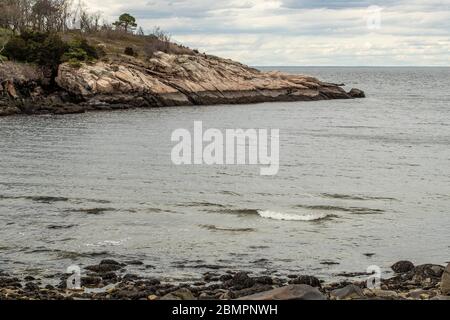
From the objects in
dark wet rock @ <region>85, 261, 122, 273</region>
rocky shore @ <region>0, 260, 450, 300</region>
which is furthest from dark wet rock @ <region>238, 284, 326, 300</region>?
dark wet rock @ <region>85, 261, 122, 273</region>

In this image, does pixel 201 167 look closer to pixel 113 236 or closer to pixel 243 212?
pixel 243 212

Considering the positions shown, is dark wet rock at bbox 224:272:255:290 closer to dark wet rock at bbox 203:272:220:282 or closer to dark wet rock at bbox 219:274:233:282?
dark wet rock at bbox 219:274:233:282

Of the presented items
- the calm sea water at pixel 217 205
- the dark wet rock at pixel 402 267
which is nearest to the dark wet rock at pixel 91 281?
the calm sea water at pixel 217 205

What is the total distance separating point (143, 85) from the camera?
3691 inches

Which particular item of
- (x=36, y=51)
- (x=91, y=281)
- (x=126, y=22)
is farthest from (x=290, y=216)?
(x=126, y=22)

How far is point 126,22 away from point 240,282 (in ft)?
446

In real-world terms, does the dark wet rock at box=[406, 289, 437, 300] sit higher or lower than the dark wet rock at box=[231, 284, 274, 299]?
lower

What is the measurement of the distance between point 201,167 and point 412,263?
22.1 metres

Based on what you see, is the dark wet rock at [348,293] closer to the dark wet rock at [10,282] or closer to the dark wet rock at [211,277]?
the dark wet rock at [211,277]

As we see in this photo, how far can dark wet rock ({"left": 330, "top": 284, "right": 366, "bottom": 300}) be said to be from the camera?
16.9 m

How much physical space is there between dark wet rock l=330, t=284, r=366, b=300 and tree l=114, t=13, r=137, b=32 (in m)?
136

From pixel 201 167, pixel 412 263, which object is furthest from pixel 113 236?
pixel 201 167

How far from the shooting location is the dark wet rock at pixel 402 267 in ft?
68.7

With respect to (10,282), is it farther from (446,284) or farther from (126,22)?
(126,22)
